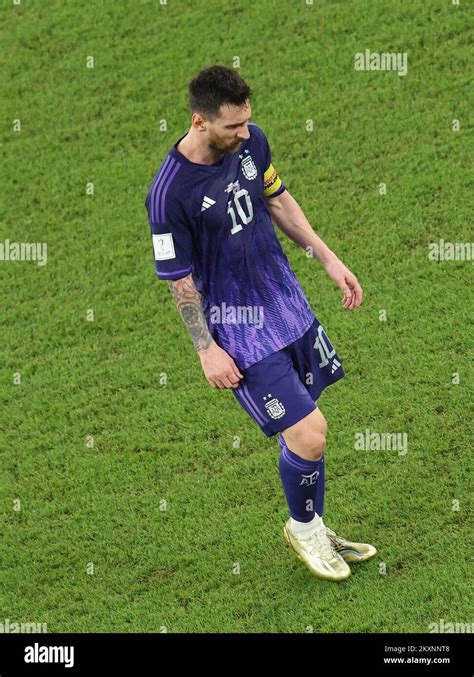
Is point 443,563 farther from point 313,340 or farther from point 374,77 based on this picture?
point 374,77

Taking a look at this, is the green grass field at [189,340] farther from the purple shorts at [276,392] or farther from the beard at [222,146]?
the beard at [222,146]

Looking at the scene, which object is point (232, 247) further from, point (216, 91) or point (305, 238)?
point (216, 91)

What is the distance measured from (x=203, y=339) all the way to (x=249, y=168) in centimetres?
86

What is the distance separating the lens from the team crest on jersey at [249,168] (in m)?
6.04

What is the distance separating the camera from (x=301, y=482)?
6.32 meters

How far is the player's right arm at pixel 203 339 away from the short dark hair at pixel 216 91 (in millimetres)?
803

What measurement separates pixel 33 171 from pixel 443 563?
5.72m

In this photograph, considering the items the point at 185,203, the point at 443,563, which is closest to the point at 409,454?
the point at 443,563

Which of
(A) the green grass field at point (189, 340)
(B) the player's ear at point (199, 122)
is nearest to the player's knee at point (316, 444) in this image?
(A) the green grass field at point (189, 340)

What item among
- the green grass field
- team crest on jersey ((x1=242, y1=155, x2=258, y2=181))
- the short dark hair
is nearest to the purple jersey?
team crest on jersey ((x1=242, y1=155, x2=258, y2=181))

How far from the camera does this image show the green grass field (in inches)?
268

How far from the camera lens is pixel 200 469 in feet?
25.3

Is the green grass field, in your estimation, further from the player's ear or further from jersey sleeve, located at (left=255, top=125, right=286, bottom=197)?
the player's ear

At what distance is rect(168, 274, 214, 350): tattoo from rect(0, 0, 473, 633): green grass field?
1.55 meters
